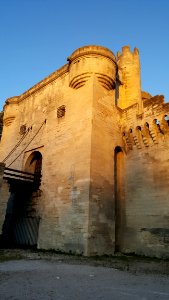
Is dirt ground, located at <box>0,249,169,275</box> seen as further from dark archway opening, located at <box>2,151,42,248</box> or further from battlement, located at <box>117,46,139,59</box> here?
battlement, located at <box>117,46,139,59</box>

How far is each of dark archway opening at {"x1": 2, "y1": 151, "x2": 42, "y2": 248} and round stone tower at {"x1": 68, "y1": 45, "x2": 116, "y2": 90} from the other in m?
4.72

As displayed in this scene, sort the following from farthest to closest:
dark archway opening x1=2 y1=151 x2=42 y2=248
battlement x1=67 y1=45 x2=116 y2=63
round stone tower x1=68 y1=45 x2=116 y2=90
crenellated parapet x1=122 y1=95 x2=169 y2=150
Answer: battlement x1=67 y1=45 x2=116 y2=63, round stone tower x1=68 y1=45 x2=116 y2=90, dark archway opening x1=2 y1=151 x2=42 y2=248, crenellated parapet x1=122 y1=95 x2=169 y2=150

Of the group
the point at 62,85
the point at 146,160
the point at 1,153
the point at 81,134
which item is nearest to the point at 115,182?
the point at 146,160

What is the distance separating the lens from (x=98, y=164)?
989 cm

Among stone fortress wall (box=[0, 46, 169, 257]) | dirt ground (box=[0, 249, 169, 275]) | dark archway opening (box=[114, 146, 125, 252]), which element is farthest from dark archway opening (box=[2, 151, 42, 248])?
dark archway opening (box=[114, 146, 125, 252])

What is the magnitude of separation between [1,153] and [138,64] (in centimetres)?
1058

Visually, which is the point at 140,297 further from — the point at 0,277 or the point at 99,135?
the point at 99,135

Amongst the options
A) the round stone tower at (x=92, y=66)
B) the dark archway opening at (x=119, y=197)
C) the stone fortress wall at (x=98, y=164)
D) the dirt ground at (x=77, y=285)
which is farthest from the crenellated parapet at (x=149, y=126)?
the dirt ground at (x=77, y=285)

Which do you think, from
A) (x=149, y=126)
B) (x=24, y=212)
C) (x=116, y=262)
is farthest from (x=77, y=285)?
(x=24, y=212)

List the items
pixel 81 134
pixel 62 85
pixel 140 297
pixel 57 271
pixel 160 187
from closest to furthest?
pixel 140 297 < pixel 57 271 < pixel 160 187 < pixel 81 134 < pixel 62 85

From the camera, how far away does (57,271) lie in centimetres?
523

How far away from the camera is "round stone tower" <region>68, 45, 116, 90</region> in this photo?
37.2 ft

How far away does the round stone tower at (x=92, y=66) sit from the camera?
1134cm

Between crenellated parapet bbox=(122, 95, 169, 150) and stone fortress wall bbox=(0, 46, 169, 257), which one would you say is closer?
stone fortress wall bbox=(0, 46, 169, 257)
